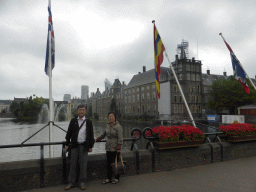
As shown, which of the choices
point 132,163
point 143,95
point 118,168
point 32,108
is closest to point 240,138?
point 132,163

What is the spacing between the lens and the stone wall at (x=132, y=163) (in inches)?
163

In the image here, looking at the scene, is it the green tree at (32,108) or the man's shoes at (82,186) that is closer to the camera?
the man's shoes at (82,186)

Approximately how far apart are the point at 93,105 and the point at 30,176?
106656 millimetres

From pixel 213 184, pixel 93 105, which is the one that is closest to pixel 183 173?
pixel 213 184

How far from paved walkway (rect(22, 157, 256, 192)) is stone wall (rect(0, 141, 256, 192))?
0.64 feet

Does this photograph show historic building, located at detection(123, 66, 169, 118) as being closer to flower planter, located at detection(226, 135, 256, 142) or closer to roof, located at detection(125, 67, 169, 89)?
roof, located at detection(125, 67, 169, 89)

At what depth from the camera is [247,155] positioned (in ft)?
24.6

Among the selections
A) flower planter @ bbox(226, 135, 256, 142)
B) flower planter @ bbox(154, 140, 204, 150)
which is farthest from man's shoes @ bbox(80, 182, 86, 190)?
flower planter @ bbox(226, 135, 256, 142)

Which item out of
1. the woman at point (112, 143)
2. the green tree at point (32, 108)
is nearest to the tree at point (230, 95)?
the woman at point (112, 143)

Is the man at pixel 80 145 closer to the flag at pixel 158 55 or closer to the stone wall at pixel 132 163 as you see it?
the stone wall at pixel 132 163

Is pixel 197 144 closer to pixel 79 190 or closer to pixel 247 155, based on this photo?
pixel 247 155

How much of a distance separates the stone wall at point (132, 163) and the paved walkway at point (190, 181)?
0.64 ft

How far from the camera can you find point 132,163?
5.31 m

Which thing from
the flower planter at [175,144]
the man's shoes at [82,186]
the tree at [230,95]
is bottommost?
the man's shoes at [82,186]
